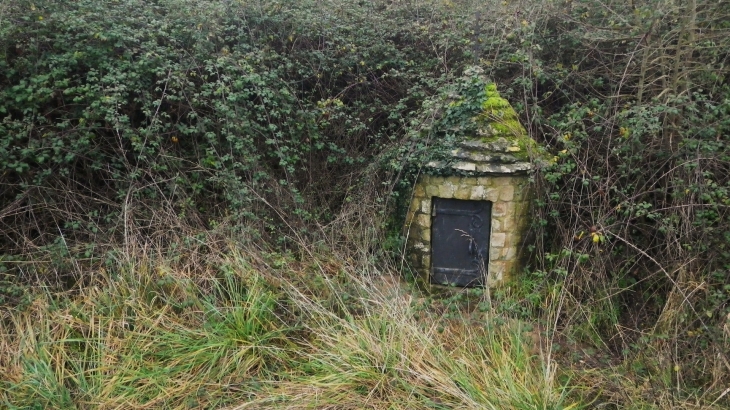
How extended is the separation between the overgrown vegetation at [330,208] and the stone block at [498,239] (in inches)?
13.4

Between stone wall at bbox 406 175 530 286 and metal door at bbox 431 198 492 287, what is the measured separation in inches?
2.4

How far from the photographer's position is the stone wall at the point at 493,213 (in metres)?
4.90

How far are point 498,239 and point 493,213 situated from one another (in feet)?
0.80

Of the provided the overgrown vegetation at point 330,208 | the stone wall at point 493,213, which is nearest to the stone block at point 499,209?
the stone wall at point 493,213

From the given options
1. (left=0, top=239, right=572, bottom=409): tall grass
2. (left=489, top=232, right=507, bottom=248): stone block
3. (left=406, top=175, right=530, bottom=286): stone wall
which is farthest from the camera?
(left=489, top=232, right=507, bottom=248): stone block

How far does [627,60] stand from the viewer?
17.2 ft

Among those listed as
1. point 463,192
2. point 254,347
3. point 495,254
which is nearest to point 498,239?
point 495,254

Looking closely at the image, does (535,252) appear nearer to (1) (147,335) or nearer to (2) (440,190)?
(2) (440,190)

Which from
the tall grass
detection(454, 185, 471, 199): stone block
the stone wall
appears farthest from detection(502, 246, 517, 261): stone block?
the tall grass

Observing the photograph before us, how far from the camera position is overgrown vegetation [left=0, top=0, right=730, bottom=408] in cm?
381

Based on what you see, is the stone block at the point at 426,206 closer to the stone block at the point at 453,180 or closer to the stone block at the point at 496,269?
the stone block at the point at 453,180

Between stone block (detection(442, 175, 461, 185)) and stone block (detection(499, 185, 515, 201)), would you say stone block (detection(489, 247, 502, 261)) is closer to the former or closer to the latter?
stone block (detection(499, 185, 515, 201))

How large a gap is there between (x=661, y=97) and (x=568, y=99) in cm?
93

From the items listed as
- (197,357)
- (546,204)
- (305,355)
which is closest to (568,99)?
(546,204)
